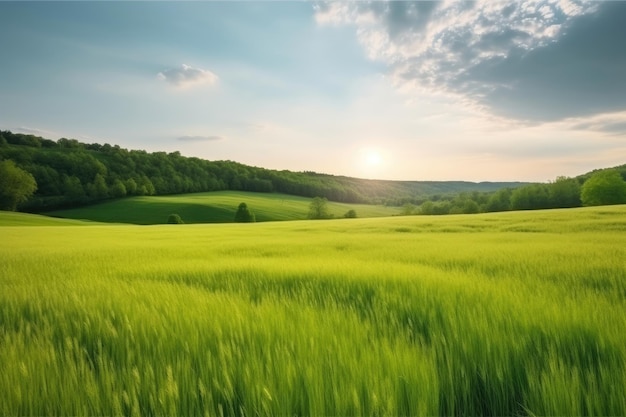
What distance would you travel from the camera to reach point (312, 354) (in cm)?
171

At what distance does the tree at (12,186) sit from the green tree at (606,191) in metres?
→ 122

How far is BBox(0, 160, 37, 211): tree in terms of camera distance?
76.8 m

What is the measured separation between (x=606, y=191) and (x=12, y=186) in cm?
12536

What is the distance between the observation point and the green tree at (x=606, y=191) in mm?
58438

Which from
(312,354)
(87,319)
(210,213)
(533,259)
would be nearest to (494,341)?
(312,354)

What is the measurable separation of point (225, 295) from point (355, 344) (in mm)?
1914

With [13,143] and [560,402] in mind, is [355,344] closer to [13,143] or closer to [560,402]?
[560,402]

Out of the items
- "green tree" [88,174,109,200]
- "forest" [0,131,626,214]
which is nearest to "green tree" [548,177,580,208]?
"forest" [0,131,626,214]

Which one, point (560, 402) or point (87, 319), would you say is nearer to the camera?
point (560, 402)

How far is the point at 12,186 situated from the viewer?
77812 millimetres

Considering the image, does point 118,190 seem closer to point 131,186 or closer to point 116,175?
point 131,186

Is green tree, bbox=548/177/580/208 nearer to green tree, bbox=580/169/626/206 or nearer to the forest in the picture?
the forest

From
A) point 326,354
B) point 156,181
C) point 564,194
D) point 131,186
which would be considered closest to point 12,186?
point 131,186

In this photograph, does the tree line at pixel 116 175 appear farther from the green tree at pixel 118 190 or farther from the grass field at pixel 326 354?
the grass field at pixel 326 354
